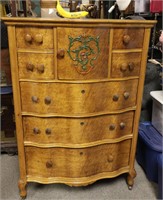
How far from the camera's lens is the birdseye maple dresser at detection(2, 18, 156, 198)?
1.21 metres

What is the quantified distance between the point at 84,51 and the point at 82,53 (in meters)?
0.01

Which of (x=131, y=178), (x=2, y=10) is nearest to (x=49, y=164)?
(x=131, y=178)

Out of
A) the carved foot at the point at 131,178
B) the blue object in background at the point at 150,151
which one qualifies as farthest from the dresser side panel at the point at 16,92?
the blue object in background at the point at 150,151

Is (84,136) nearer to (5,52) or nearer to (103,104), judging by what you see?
(103,104)

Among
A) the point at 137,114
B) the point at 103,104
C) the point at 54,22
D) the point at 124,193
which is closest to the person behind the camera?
the point at 54,22

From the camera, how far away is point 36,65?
1253mm

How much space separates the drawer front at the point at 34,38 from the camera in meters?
1.19

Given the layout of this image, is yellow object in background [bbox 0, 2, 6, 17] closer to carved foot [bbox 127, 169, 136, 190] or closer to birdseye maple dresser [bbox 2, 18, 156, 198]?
birdseye maple dresser [bbox 2, 18, 156, 198]

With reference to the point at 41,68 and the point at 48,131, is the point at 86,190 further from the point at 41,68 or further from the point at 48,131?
the point at 41,68

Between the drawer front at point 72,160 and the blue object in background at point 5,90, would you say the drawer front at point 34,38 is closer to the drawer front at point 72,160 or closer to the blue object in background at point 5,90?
the drawer front at point 72,160

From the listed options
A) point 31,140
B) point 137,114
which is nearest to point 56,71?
point 31,140

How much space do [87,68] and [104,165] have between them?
674mm

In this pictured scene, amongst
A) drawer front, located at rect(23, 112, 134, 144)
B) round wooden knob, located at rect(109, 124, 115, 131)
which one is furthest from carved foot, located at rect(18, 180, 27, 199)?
round wooden knob, located at rect(109, 124, 115, 131)

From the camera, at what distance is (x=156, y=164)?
171 cm
